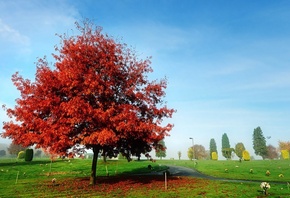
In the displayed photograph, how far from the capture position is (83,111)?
15602mm

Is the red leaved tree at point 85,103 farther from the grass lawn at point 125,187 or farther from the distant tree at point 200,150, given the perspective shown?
the distant tree at point 200,150

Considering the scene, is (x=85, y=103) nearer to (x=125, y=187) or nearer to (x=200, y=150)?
(x=125, y=187)

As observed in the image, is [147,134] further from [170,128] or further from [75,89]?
[75,89]

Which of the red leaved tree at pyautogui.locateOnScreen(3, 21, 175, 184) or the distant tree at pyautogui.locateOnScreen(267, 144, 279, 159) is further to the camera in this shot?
the distant tree at pyautogui.locateOnScreen(267, 144, 279, 159)

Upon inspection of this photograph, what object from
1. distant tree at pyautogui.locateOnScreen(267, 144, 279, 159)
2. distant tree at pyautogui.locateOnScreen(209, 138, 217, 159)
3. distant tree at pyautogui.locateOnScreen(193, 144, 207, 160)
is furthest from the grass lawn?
distant tree at pyautogui.locateOnScreen(193, 144, 207, 160)

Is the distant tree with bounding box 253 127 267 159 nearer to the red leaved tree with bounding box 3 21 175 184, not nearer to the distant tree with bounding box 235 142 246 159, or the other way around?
the distant tree with bounding box 235 142 246 159

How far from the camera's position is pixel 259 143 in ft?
354

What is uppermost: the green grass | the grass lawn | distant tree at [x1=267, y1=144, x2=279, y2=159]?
distant tree at [x1=267, y1=144, x2=279, y2=159]

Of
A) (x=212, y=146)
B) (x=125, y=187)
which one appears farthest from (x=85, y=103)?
(x=212, y=146)

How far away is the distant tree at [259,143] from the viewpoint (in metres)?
106

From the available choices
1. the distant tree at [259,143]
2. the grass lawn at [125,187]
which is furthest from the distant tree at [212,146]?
the grass lawn at [125,187]

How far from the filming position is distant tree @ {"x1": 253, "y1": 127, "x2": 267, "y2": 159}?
106 m

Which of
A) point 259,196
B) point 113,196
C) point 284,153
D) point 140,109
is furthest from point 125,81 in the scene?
point 284,153

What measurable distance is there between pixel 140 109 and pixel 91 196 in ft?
26.1
